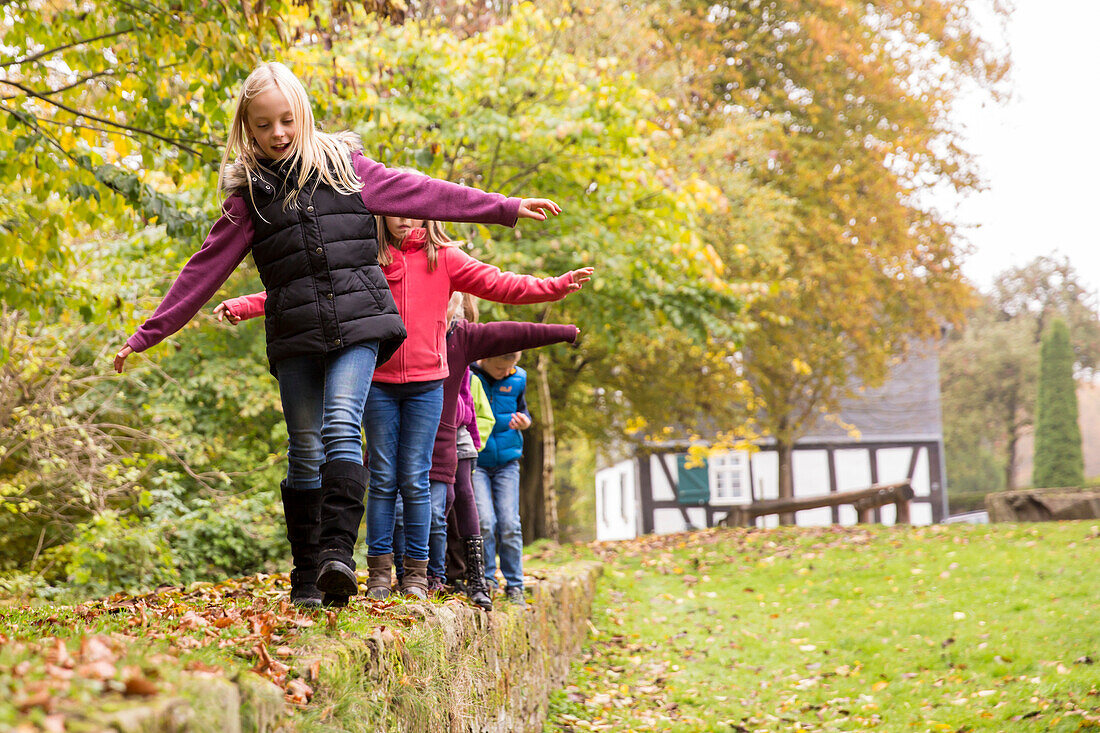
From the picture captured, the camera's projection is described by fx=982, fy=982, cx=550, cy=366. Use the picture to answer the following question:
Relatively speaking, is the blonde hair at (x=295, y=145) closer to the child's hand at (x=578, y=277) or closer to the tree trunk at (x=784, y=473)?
the child's hand at (x=578, y=277)

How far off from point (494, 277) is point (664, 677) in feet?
13.6

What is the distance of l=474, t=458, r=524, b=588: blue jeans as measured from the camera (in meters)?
5.69

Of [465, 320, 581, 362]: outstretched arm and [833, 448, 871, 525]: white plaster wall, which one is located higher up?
[465, 320, 581, 362]: outstretched arm

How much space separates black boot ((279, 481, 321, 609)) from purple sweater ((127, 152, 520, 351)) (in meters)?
0.70

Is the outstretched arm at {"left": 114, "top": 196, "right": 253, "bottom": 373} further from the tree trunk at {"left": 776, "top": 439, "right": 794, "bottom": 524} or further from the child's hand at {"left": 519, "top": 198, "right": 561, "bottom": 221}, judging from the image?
the tree trunk at {"left": 776, "top": 439, "right": 794, "bottom": 524}

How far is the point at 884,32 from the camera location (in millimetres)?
17875

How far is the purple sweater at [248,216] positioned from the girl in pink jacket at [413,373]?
53cm

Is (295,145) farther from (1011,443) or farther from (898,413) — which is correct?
(1011,443)

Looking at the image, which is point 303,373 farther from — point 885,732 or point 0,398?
point 0,398

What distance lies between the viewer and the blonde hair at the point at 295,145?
3.28 m

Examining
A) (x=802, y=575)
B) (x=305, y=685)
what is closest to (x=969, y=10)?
(x=802, y=575)

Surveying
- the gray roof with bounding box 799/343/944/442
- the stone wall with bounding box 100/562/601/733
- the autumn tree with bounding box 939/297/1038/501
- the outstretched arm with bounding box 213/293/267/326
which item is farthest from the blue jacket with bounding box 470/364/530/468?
the autumn tree with bounding box 939/297/1038/501

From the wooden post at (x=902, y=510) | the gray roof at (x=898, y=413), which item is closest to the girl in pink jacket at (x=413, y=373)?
the wooden post at (x=902, y=510)

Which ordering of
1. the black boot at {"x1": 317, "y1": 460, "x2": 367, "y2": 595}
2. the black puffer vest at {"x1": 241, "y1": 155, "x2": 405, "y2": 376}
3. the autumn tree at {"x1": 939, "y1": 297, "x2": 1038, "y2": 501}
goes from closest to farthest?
the black boot at {"x1": 317, "y1": 460, "x2": 367, "y2": 595} < the black puffer vest at {"x1": 241, "y1": 155, "x2": 405, "y2": 376} < the autumn tree at {"x1": 939, "y1": 297, "x2": 1038, "y2": 501}
